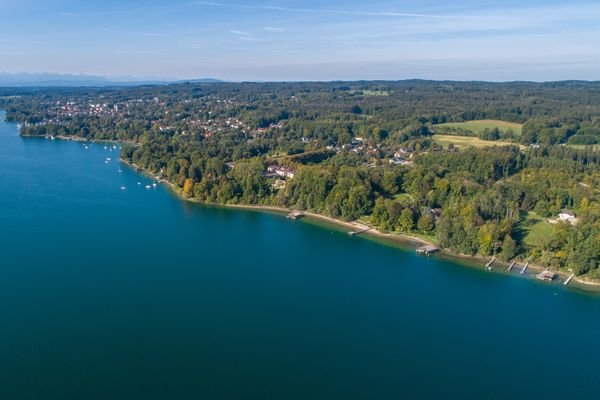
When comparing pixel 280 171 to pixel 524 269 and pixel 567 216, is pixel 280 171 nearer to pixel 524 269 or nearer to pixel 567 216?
pixel 567 216

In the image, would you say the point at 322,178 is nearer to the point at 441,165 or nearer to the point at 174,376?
the point at 441,165

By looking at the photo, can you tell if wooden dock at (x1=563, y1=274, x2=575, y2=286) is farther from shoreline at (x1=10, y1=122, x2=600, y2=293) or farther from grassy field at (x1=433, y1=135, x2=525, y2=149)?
grassy field at (x1=433, y1=135, x2=525, y2=149)

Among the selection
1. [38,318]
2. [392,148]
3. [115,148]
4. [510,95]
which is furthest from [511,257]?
[510,95]

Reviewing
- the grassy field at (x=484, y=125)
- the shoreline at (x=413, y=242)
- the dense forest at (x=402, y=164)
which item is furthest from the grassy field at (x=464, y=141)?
the shoreline at (x=413, y=242)

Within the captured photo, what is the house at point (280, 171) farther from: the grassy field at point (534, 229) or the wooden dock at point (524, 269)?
the wooden dock at point (524, 269)

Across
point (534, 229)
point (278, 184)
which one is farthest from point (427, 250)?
point (278, 184)
